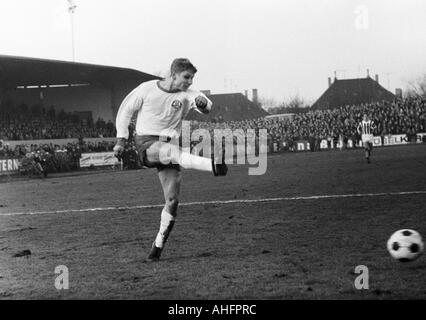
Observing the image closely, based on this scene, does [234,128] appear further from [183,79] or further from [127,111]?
[183,79]

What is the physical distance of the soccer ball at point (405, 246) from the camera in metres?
6.41

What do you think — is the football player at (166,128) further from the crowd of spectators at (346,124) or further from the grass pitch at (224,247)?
the crowd of spectators at (346,124)

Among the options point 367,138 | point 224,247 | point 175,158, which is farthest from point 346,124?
point 175,158

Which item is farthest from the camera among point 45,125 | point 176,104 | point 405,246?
point 45,125

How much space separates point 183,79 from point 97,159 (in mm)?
29984

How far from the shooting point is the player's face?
734 centimetres

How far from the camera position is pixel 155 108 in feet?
24.7

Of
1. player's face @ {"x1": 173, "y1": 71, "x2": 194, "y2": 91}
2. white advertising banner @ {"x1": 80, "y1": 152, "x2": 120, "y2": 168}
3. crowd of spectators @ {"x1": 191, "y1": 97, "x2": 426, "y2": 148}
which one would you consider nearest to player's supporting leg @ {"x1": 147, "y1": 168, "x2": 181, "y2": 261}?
player's face @ {"x1": 173, "y1": 71, "x2": 194, "y2": 91}

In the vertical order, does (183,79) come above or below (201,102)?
above

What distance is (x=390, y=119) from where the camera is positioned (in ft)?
164

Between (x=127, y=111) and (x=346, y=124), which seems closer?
(x=127, y=111)

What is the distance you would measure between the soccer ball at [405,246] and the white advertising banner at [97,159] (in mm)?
30457

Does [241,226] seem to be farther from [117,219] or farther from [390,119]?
[390,119]

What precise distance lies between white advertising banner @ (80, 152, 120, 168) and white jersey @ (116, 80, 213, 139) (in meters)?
28.7
